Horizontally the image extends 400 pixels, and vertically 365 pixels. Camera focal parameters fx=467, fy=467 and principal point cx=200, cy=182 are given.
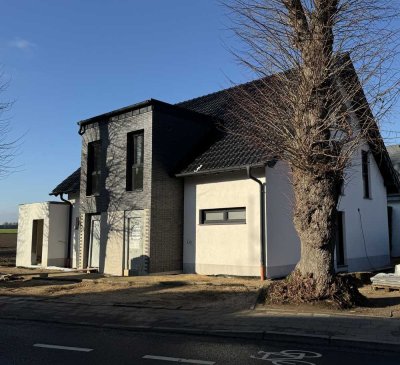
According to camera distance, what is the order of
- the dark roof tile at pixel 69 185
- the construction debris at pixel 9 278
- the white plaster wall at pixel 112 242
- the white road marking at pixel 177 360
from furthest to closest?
the dark roof tile at pixel 69 185 < the white plaster wall at pixel 112 242 < the construction debris at pixel 9 278 < the white road marking at pixel 177 360

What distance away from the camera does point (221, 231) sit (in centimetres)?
1631

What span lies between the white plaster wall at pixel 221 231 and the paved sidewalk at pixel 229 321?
5.51 metres

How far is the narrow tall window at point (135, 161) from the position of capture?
1783 centimetres

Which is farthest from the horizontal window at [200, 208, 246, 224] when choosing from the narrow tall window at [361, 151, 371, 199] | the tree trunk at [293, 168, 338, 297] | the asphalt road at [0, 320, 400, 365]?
the narrow tall window at [361, 151, 371, 199]

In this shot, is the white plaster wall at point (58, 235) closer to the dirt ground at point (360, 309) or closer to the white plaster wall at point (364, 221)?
the white plaster wall at point (364, 221)

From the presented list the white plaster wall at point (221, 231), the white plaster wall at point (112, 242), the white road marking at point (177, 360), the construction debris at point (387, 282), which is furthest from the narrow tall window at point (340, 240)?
the white road marking at point (177, 360)

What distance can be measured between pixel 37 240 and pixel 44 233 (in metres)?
2.25

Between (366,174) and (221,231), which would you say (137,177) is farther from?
(366,174)

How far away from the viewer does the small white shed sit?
851 inches

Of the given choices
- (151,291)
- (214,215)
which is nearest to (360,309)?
(151,291)

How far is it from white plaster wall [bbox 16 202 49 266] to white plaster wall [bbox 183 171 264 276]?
7859 mm

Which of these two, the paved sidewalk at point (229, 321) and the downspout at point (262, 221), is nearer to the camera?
the paved sidewalk at point (229, 321)

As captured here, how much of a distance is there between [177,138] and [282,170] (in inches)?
171

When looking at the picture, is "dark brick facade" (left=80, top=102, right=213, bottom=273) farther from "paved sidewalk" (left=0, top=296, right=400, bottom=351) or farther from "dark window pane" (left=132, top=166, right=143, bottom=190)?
"paved sidewalk" (left=0, top=296, right=400, bottom=351)
